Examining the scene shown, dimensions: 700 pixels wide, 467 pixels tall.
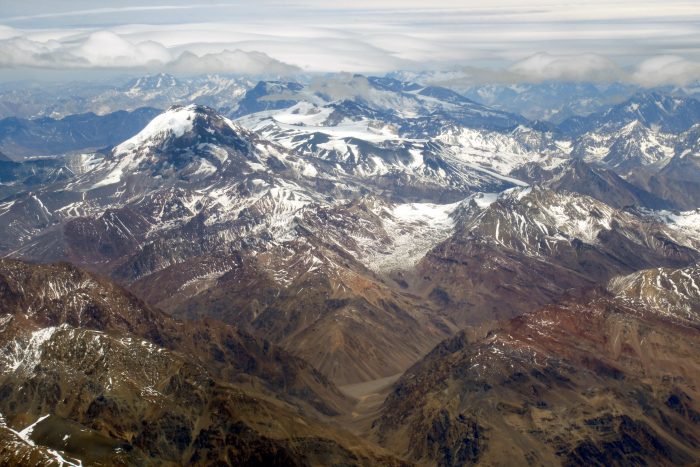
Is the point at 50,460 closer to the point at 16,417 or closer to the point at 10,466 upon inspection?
the point at 10,466

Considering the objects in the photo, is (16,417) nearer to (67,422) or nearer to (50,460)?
(67,422)

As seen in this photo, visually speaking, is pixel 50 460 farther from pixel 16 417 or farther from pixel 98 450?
pixel 16 417

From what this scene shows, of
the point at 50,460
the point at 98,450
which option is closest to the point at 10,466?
the point at 50,460

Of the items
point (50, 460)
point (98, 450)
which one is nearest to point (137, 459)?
point (98, 450)

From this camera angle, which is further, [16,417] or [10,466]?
[16,417]

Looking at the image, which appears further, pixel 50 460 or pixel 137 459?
pixel 137 459

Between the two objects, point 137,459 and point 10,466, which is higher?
point 10,466

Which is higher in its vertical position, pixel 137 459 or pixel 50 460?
pixel 50 460

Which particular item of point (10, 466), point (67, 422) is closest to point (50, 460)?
point (10, 466)
